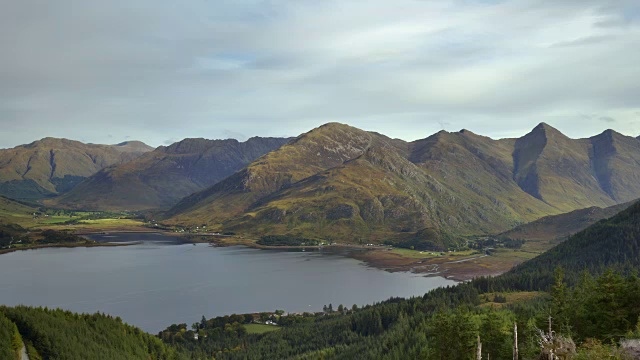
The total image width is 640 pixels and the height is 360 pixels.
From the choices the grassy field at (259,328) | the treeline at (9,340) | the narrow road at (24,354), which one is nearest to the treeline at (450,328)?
the grassy field at (259,328)

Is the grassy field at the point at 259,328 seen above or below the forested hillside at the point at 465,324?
below

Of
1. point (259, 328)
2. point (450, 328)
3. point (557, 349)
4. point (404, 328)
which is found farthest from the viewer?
point (259, 328)

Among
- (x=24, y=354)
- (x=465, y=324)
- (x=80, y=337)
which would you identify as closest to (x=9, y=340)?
(x=24, y=354)

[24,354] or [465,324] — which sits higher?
[465,324]

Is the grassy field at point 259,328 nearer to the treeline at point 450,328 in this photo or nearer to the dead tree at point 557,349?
the treeline at point 450,328

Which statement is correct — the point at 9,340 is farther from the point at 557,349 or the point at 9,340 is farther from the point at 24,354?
the point at 557,349

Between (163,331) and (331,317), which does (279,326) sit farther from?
(163,331)

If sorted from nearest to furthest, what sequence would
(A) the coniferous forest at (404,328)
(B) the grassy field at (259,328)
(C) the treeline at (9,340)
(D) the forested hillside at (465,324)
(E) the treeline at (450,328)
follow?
(E) the treeline at (450,328)
(D) the forested hillside at (465,324)
(A) the coniferous forest at (404,328)
(C) the treeline at (9,340)
(B) the grassy field at (259,328)

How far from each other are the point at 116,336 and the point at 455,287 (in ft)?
364

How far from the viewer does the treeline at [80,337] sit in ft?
366

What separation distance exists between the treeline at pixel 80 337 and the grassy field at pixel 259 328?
32.2 meters

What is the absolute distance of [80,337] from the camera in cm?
12038

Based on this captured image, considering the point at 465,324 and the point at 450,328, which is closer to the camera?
the point at 465,324

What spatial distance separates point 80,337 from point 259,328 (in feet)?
192
